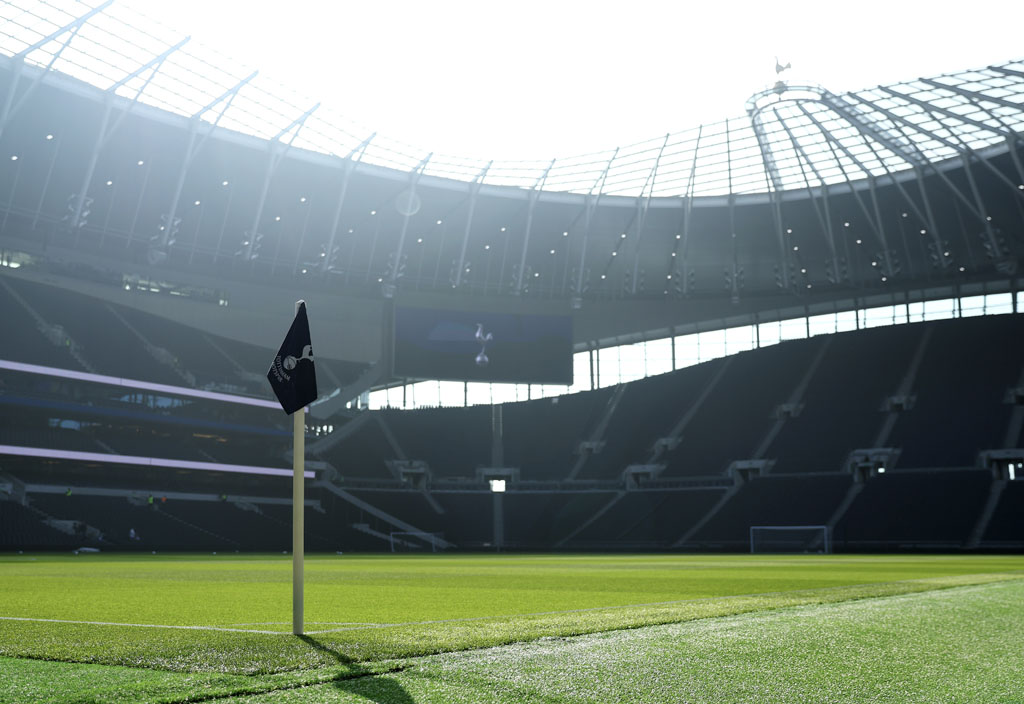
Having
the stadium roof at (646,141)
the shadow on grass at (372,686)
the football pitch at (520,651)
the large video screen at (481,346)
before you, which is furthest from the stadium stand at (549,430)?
the shadow on grass at (372,686)

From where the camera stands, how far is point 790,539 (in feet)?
178

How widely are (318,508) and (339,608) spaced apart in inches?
2088

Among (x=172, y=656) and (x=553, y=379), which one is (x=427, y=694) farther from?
(x=553, y=379)

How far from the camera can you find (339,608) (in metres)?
11.6

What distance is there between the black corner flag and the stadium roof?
143ft

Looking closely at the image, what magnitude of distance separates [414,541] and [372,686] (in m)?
59.1

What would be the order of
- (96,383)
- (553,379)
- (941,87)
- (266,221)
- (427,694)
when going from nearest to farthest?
1. (427,694)
2. (941,87)
3. (96,383)
4. (266,221)
5. (553,379)

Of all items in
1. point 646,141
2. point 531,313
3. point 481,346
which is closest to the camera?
point 646,141

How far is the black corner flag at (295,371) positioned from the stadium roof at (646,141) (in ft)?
143

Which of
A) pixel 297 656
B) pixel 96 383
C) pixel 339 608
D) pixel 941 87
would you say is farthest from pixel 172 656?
pixel 96 383

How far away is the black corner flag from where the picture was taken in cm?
760

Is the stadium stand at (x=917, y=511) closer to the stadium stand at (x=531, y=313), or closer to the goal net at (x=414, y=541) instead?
the stadium stand at (x=531, y=313)

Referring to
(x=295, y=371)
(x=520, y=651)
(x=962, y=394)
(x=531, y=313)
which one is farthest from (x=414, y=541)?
(x=520, y=651)

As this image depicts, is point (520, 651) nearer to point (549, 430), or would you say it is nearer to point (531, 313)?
point (531, 313)
